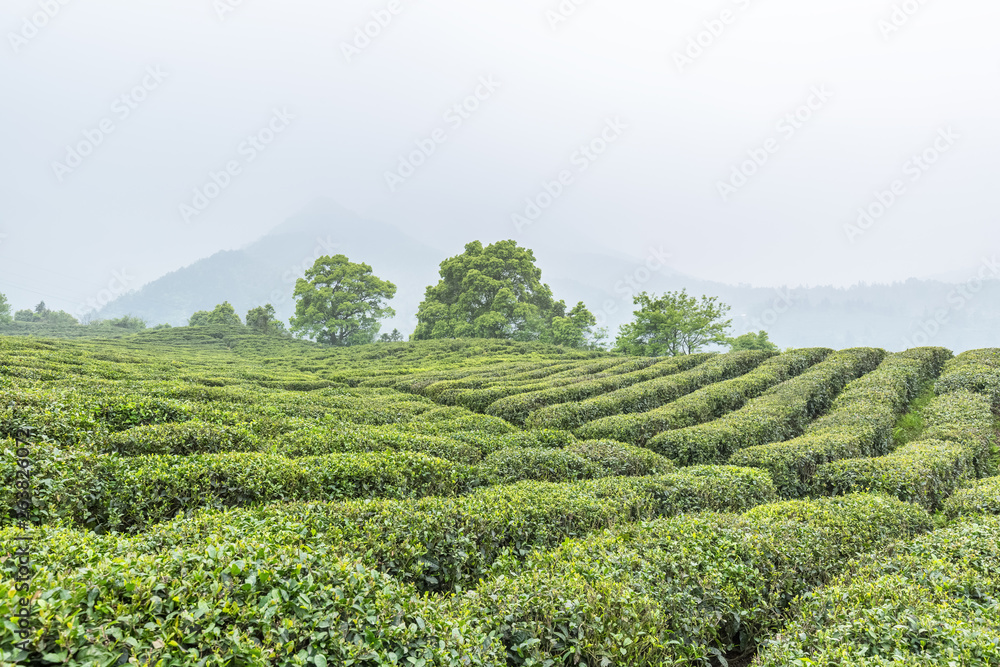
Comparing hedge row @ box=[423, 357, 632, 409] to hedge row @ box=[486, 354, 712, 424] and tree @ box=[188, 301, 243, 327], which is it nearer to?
hedge row @ box=[486, 354, 712, 424]

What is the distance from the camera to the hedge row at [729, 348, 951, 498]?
32.3ft

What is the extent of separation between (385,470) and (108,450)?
4439 millimetres

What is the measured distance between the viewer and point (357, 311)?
5525cm

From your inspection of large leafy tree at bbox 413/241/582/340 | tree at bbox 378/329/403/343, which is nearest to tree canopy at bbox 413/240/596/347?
large leafy tree at bbox 413/241/582/340

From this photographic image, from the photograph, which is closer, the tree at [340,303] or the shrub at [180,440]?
the shrub at [180,440]

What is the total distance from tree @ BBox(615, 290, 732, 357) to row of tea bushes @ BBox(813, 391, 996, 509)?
97.4 ft

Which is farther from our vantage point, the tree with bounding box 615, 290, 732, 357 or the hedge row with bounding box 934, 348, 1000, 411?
the tree with bounding box 615, 290, 732, 357

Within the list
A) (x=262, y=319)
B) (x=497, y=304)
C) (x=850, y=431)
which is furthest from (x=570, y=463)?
(x=262, y=319)

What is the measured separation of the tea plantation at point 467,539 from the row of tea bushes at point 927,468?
59mm

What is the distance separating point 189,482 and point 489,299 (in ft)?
151

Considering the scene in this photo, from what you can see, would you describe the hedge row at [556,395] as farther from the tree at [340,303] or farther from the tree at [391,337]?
the tree at [391,337]

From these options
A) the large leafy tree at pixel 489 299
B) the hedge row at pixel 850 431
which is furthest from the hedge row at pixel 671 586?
the large leafy tree at pixel 489 299

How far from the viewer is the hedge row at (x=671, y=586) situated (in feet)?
13.3

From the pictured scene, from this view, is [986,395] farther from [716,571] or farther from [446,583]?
[446,583]
